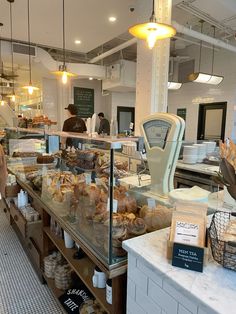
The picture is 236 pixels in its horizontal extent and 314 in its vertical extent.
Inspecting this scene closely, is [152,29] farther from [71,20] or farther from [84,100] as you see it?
[84,100]

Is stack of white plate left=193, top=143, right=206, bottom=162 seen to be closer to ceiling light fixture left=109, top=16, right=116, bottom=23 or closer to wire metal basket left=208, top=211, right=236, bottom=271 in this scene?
wire metal basket left=208, top=211, right=236, bottom=271

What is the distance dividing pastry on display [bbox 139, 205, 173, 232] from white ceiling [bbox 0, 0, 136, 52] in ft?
13.3

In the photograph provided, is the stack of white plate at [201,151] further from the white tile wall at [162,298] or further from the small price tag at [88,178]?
the white tile wall at [162,298]

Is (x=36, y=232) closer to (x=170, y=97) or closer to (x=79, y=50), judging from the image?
(x=79, y=50)

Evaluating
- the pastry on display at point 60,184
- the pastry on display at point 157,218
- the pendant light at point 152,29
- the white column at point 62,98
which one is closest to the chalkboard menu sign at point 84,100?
the white column at point 62,98

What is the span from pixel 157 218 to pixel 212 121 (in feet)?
21.2

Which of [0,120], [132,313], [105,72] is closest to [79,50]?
[105,72]

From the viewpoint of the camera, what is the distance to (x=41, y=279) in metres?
2.26

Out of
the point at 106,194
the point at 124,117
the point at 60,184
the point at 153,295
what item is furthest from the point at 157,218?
the point at 124,117

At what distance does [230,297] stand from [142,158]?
117 centimetres

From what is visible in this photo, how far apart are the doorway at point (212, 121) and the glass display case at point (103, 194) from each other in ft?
18.2

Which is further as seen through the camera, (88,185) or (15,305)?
(15,305)

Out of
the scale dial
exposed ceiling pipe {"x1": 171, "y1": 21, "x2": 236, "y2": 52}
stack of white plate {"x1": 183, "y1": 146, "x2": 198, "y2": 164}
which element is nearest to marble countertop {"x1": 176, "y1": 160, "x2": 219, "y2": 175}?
stack of white plate {"x1": 183, "y1": 146, "x2": 198, "y2": 164}

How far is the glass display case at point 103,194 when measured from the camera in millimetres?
1240
